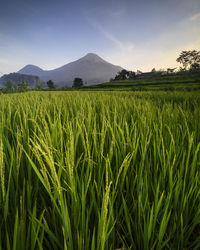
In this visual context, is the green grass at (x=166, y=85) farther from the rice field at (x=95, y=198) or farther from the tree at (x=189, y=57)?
the tree at (x=189, y=57)

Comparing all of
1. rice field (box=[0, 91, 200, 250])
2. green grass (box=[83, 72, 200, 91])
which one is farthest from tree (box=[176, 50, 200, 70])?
rice field (box=[0, 91, 200, 250])

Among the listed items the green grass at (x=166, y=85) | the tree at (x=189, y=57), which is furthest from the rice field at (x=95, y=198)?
the tree at (x=189, y=57)

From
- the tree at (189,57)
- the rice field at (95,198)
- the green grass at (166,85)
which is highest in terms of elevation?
the tree at (189,57)

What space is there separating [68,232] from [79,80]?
224 ft

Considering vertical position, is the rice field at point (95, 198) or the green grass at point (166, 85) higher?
the green grass at point (166, 85)

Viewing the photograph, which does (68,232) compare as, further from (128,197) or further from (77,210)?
(128,197)

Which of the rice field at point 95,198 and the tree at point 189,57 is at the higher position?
the tree at point 189,57

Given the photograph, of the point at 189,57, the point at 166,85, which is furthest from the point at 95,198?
the point at 189,57

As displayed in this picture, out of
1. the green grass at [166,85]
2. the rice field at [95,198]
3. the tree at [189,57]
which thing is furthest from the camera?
the tree at [189,57]

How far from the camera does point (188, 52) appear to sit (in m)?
52.9

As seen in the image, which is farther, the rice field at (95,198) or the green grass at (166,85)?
the green grass at (166,85)

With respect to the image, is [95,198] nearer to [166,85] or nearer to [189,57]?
[166,85]

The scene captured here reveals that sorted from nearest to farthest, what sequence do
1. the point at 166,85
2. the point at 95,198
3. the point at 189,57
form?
the point at 95,198
the point at 166,85
the point at 189,57

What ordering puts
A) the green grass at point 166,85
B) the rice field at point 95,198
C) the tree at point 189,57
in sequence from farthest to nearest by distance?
the tree at point 189,57 < the green grass at point 166,85 < the rice field at point 95,198
